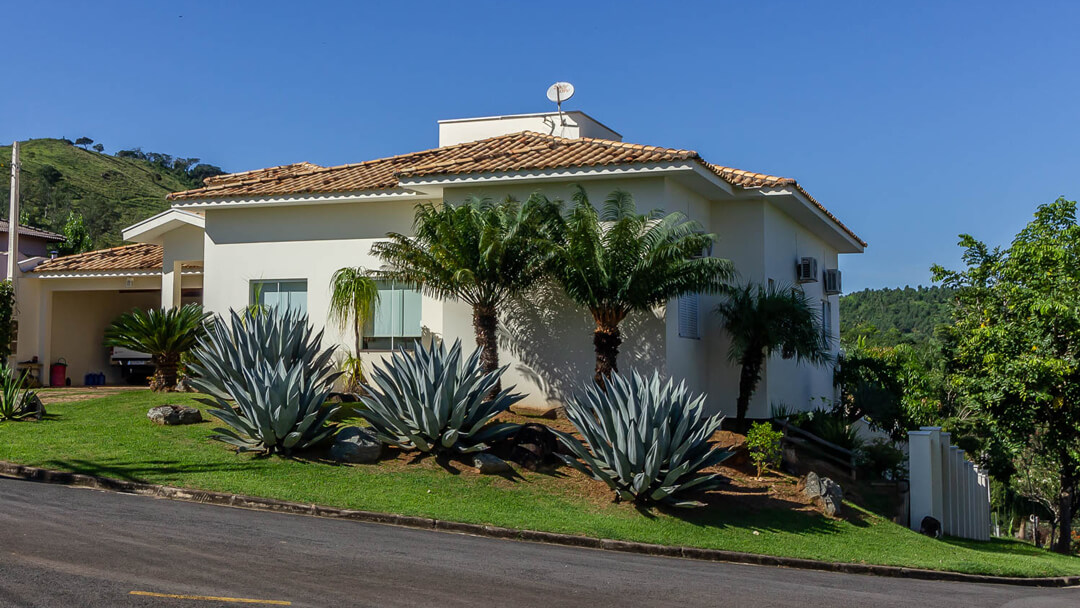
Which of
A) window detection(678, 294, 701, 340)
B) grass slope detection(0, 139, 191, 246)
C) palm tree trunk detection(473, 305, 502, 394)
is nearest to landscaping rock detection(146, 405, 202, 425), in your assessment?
palm tree trunk detection(473, 305, 502, 394)

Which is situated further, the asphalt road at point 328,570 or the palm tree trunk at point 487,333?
the palm tree trunk at point 487,333

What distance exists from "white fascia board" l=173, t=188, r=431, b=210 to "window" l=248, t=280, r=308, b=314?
170 centimetres

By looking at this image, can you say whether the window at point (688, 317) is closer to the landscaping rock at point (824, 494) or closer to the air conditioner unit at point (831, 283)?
the landscaping rock at point (824, 494)

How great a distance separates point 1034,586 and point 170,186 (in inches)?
3171

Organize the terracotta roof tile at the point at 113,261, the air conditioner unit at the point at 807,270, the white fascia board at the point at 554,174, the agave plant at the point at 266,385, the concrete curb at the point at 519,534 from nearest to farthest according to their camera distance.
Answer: the concrete curb at the point at 519,534 → the agave plant at the point at 266,385 → the white fascia board at the point at 554,174 → the air conditioner unit at the point at 807,270 → the terracotta roof tile at the point at 113,261

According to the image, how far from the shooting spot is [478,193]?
61.5 ft

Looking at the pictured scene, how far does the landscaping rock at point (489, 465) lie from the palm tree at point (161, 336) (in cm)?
799

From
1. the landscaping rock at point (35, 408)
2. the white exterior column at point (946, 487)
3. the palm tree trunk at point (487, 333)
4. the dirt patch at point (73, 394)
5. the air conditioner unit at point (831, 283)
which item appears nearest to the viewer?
the landscaping rock at point (35, 408)

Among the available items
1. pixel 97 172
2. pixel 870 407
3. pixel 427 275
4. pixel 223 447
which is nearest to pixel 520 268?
pixel 427 275

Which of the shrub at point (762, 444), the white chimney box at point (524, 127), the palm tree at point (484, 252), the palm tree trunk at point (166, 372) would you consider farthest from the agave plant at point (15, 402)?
the shrub at point (762, 444)

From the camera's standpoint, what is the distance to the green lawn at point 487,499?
12609 mm

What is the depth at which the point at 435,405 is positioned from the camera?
14.3 metres

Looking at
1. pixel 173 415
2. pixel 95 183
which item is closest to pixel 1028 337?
pixel 173 415

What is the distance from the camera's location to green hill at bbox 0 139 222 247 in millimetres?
64188
